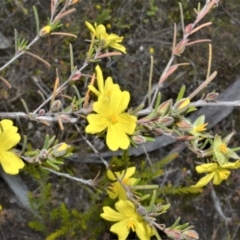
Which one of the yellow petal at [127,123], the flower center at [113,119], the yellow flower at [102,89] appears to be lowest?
the yellow petal at [127,123]

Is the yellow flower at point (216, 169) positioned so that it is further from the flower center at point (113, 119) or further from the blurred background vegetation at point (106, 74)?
the blurred background vegetation at point (106, 74)

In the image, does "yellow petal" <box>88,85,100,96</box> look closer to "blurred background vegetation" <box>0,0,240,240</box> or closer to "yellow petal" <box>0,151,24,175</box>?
"yellow petal" <box>0,151,24,175</box>

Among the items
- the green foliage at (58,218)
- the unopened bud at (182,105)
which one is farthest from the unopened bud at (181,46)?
the green foliage at (58,218)

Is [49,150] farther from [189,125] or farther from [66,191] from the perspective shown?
[66,191]

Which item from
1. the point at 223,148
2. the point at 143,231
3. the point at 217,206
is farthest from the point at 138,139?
the point at 217,206

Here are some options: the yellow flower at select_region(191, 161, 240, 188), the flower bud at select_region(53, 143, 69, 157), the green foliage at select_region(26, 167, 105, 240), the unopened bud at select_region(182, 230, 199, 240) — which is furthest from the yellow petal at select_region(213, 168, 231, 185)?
the green foliage at select_region(26, 167, 105, 240)

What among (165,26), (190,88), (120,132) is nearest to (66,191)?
(190,88)

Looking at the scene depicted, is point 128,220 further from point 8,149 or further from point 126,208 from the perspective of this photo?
point 8,149
